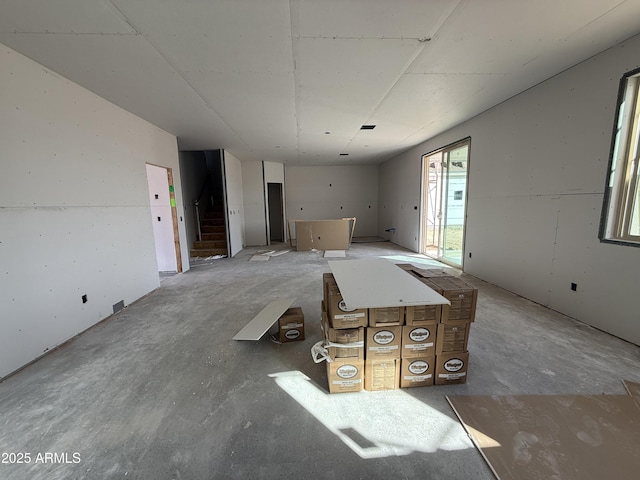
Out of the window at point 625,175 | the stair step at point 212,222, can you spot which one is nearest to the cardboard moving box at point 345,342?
the window at point 625,175

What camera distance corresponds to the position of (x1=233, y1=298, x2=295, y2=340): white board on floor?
7.89 feet

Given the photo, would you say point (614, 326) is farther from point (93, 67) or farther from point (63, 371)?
point (93, 67)

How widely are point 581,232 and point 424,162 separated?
4.09 meters

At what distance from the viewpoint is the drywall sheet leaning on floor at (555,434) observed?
4.01 ft

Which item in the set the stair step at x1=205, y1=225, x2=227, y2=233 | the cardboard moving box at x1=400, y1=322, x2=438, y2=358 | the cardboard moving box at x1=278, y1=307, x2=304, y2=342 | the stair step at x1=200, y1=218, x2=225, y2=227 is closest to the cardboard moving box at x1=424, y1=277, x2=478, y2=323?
the cardboard moving box at x1=400, y1=322, x2=438, y2=358

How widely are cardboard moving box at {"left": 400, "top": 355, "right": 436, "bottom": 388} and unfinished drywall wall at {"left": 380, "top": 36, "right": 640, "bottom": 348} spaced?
6.98ft

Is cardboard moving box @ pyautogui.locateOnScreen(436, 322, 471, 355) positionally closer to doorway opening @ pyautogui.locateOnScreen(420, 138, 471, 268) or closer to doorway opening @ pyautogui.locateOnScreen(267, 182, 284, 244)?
doorway opening @ pyautogui.locateOnScreen(420, 138, 471, 268)

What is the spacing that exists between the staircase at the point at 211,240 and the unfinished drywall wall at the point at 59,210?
3.24 m

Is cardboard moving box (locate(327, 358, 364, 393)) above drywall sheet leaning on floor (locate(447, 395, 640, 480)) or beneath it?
above

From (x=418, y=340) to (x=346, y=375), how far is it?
22.3 inches

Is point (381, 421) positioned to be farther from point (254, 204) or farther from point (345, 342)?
point (254, 204)

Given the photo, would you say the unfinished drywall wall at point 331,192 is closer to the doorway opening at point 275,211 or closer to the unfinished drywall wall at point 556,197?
the doorway opening at point 275,211

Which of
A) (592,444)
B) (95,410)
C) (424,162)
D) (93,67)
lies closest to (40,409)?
(95,410)

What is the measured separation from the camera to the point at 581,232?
275cm
